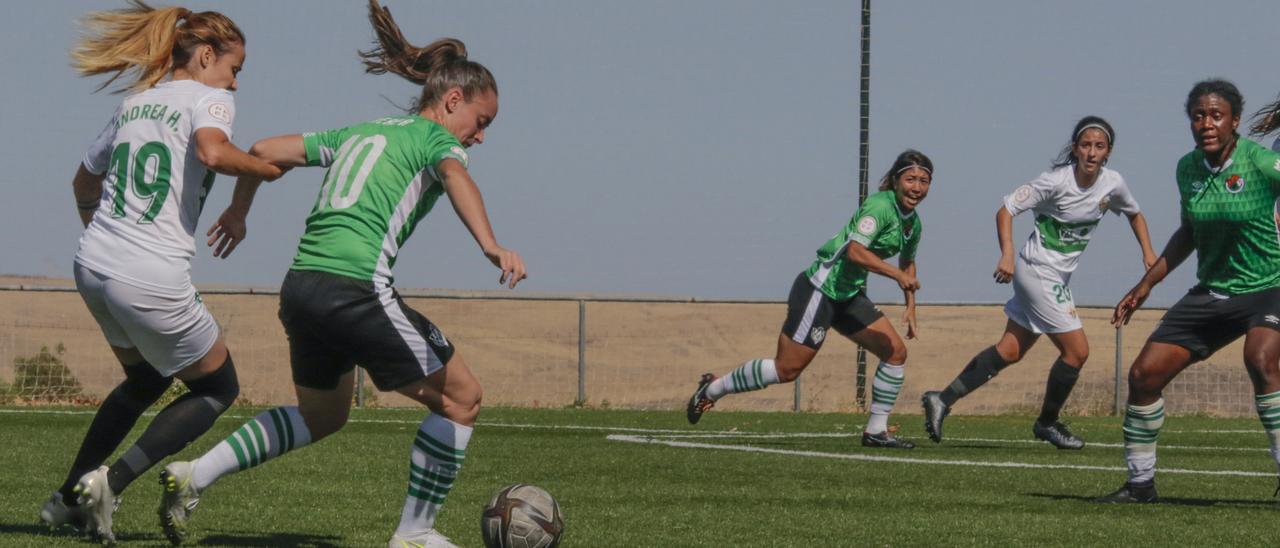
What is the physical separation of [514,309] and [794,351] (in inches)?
1316

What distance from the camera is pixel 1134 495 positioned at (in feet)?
26.3

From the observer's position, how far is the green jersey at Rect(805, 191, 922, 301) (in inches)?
459

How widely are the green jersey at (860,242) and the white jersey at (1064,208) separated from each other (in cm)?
78

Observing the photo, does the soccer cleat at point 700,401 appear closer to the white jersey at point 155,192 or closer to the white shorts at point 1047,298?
the white shorts at point 1047,298

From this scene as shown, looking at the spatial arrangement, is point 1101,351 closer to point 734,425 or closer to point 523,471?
point 734,425

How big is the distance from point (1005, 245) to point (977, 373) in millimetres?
1228

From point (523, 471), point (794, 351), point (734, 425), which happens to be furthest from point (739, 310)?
point (523, 471)

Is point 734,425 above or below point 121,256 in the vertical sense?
below

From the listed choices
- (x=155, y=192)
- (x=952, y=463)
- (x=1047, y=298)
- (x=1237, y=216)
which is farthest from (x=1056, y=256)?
(x=155, y=192)

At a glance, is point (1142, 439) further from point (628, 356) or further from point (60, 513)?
point (628, 356)

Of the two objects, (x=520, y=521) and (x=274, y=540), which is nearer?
(x=520, y=521)

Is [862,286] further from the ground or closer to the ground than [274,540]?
further from the ground

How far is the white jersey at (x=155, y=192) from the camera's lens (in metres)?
5.83

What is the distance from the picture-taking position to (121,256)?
230 inches
